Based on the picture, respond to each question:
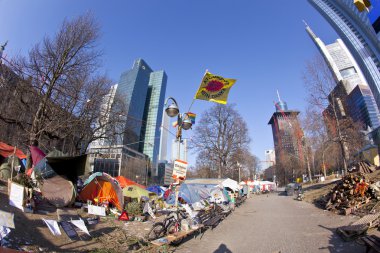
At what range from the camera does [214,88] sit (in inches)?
440

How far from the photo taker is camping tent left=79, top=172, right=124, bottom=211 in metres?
15.3

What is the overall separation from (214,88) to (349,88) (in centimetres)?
2457

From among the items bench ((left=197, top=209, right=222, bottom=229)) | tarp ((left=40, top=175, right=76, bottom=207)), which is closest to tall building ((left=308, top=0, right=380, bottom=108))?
bench ((left=197, top=209, right=222, bottom=229))

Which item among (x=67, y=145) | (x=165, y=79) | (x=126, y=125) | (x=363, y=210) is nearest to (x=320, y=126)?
(x=363, y=210)

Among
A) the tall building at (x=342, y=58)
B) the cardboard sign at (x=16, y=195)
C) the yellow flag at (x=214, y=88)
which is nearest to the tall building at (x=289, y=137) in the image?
the tall building at (x=342, y=58)

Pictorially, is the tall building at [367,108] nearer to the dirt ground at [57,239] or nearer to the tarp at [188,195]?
the tarp at [188,195]

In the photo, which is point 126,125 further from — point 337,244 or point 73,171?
point 337,244

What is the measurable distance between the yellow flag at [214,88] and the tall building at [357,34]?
48865mm

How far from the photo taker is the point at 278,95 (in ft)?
650

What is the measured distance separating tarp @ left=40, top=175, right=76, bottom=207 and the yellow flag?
7801 millimetres

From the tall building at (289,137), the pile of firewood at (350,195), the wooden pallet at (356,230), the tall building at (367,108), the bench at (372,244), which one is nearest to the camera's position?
the bench at (372,244)

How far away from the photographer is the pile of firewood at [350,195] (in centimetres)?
1382

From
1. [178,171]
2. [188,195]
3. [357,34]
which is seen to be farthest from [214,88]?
[357,34]

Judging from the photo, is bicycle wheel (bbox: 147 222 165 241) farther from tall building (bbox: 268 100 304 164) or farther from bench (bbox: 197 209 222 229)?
tall building (bbox: 268 100 304 164)
